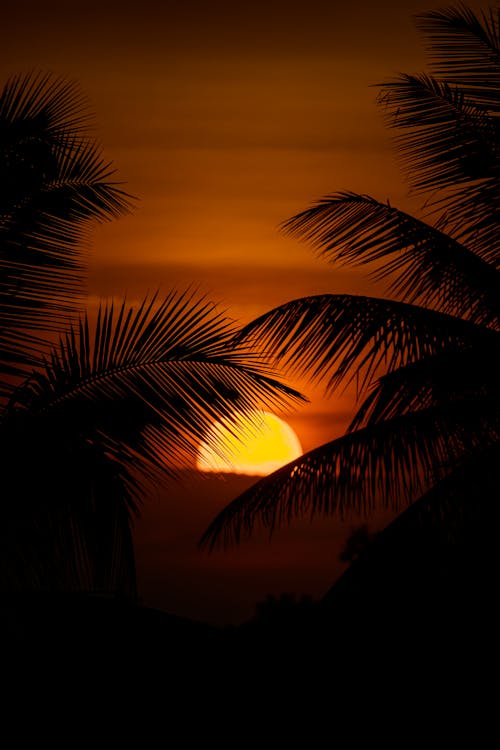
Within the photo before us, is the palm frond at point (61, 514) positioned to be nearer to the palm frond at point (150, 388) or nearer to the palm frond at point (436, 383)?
the palm frond at point (150, 388)

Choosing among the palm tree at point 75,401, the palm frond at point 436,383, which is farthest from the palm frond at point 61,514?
the palm frond at point 436,383

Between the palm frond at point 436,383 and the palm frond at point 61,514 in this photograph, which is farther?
the palm frond at point 436,383

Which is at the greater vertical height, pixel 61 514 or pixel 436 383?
pixel 436 383

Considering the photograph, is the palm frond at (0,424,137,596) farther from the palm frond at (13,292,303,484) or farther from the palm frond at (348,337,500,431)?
the palm frond at (348,337,500,431)

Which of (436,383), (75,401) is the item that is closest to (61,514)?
(75,401)

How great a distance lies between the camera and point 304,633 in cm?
834

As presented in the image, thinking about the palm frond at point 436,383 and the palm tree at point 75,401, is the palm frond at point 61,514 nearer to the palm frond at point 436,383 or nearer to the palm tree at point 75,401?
the palm tree at point 75,401

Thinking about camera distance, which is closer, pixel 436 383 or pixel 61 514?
pixel 61 514

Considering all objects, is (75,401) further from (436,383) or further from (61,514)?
(436,383)

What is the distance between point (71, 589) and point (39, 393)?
1.26 meters

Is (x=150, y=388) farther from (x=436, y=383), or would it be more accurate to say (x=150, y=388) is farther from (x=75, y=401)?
(x=436, y=383)

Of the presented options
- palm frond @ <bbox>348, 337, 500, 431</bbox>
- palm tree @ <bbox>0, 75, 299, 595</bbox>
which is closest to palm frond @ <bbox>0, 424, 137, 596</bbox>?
→ palm tree @ <bbox>0, 75, 299, 595</bbox>

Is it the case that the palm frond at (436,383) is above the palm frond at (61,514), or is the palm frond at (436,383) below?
above

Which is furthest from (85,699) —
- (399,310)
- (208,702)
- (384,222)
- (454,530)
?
(384,222)
